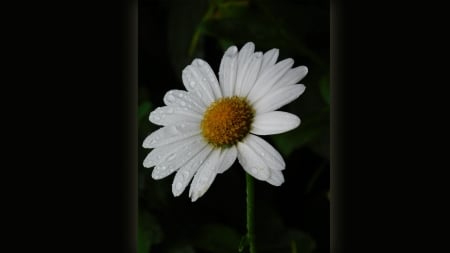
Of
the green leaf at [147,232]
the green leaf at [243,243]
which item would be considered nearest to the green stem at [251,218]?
the green leaf at [243,243]

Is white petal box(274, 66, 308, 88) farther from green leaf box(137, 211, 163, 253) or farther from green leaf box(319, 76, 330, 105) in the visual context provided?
green leaf box(137, 211, 163, 253)

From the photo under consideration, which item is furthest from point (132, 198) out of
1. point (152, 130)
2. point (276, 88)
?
point (276, 88)

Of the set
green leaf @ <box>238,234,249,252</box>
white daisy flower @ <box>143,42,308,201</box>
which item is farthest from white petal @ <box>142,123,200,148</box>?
green leaf @ <box>238,234,249,252</box>

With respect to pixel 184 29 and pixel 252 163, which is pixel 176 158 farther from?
pixel 184 29

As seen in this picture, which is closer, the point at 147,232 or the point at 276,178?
the point at 276,178

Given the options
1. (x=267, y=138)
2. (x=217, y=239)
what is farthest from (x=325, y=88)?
(x=217, y=239)

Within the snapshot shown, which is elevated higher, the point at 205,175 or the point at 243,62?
the point at 243,62
